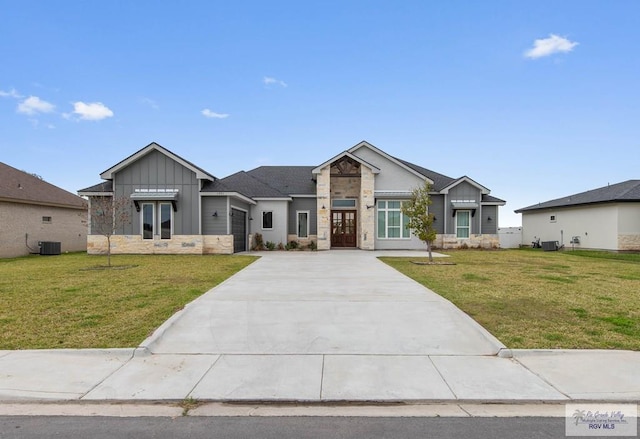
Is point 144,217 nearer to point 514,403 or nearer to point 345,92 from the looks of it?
point 345,92

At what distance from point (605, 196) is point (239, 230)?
78.8 feet

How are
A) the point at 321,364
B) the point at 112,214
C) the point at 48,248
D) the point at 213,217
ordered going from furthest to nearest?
the point at 48,248, the point at 213,217, the point at 112,214, the point at 321,364

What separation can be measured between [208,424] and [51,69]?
1919cm

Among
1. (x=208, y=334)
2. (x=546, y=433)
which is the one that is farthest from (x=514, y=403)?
(x=208, y=334)

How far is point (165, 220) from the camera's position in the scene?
21.3 m

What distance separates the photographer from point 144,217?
21375 mm

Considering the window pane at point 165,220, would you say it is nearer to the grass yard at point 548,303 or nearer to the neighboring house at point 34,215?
the neighboring house at point 34,215

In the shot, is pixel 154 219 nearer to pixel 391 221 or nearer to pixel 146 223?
pixel 146 223

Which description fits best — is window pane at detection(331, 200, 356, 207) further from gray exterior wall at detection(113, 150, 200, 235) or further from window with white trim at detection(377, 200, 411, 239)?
gray exterior wall at detection(113, 150, 200, 235)

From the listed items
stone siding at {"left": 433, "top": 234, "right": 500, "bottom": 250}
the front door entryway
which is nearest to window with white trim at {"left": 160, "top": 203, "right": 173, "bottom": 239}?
the front door entryway

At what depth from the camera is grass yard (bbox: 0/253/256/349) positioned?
19.7 ft

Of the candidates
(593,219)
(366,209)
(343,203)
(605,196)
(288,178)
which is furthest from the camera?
(288,178)

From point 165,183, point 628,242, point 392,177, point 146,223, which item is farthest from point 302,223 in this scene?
point 628,242

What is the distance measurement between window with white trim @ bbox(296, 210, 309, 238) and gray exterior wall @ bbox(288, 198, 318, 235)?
208mm
